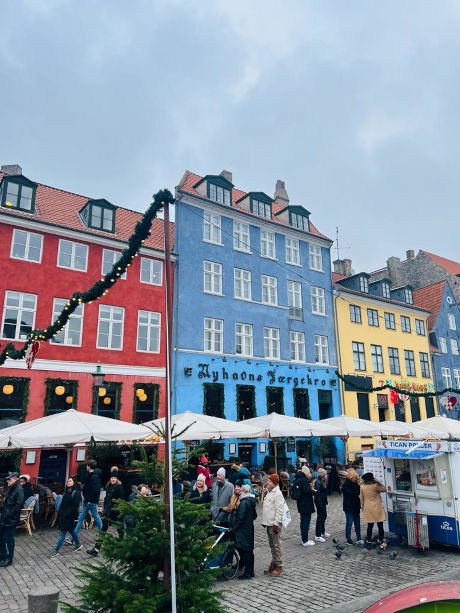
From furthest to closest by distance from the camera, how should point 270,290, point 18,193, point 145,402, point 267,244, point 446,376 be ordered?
point 446,376, point 267,244, point 270,290, point 145,402, point 18,193

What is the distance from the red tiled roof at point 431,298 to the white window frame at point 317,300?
1370 centimetres

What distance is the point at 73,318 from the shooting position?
20906 millimetres

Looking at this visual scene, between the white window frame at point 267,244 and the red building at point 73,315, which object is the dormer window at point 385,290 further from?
the red building at point 73,315

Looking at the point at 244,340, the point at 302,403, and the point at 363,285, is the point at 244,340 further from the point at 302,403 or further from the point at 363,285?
the point at 363,285

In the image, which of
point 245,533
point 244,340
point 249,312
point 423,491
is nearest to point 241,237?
point 249,312

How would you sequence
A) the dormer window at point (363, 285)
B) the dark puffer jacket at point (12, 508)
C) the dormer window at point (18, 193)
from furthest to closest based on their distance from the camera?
the dormer window at point (363, 285) → the dormer window at point (18, 193) → the dark puffer jacket at point (12, 508)

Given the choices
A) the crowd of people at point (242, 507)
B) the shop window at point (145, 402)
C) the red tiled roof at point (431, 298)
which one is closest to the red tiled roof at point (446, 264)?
the red tiled roof at point (431, 298)

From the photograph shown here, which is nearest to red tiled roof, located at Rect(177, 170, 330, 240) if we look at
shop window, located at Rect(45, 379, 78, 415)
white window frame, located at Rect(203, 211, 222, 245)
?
white window frame, located at Rect(203, 211, 222, 245)

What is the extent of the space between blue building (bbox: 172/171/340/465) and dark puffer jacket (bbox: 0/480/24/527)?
12800mm

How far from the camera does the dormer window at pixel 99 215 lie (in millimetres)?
22891

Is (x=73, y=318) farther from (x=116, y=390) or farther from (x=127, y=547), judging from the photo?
(x=127, y=547)

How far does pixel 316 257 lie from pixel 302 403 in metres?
10.1

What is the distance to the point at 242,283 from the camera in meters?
27.0

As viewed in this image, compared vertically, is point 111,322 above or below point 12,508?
above
